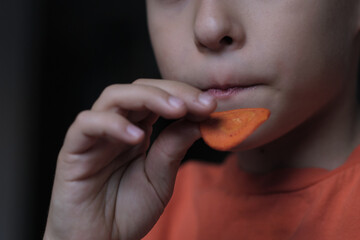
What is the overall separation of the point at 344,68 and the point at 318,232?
26cm

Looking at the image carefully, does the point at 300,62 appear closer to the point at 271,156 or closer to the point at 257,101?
the point at 257,101

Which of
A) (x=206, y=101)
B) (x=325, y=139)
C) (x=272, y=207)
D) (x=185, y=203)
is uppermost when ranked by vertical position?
(x=206, y=101)

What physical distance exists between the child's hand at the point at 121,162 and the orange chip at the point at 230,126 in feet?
0.07

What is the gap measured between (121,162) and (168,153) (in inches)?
3.5

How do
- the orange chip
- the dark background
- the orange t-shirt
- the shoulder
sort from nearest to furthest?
the orange chip, the orange t-shirt, the shoulder, the dark background

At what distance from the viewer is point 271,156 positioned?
31.4 inches

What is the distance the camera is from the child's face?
61cm

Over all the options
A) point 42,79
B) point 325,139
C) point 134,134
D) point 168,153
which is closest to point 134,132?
point 134,134

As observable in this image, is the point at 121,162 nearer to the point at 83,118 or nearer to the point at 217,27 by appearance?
the point at 83,118

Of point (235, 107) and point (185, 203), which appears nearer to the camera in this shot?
point (235, 107)

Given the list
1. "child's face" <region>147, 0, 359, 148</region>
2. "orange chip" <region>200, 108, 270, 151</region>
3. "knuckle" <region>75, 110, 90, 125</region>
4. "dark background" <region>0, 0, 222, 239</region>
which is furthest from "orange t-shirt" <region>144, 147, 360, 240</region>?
"dark background" <region>0, 0, 222, 239</region>

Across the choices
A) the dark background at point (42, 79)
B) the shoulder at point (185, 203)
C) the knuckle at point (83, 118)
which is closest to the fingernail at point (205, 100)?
the knuckle at point (83, 118)

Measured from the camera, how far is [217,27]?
0.59m

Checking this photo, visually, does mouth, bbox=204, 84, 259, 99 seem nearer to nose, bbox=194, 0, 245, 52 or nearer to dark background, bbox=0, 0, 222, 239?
nose, bbox=194, 0, 245, 52
